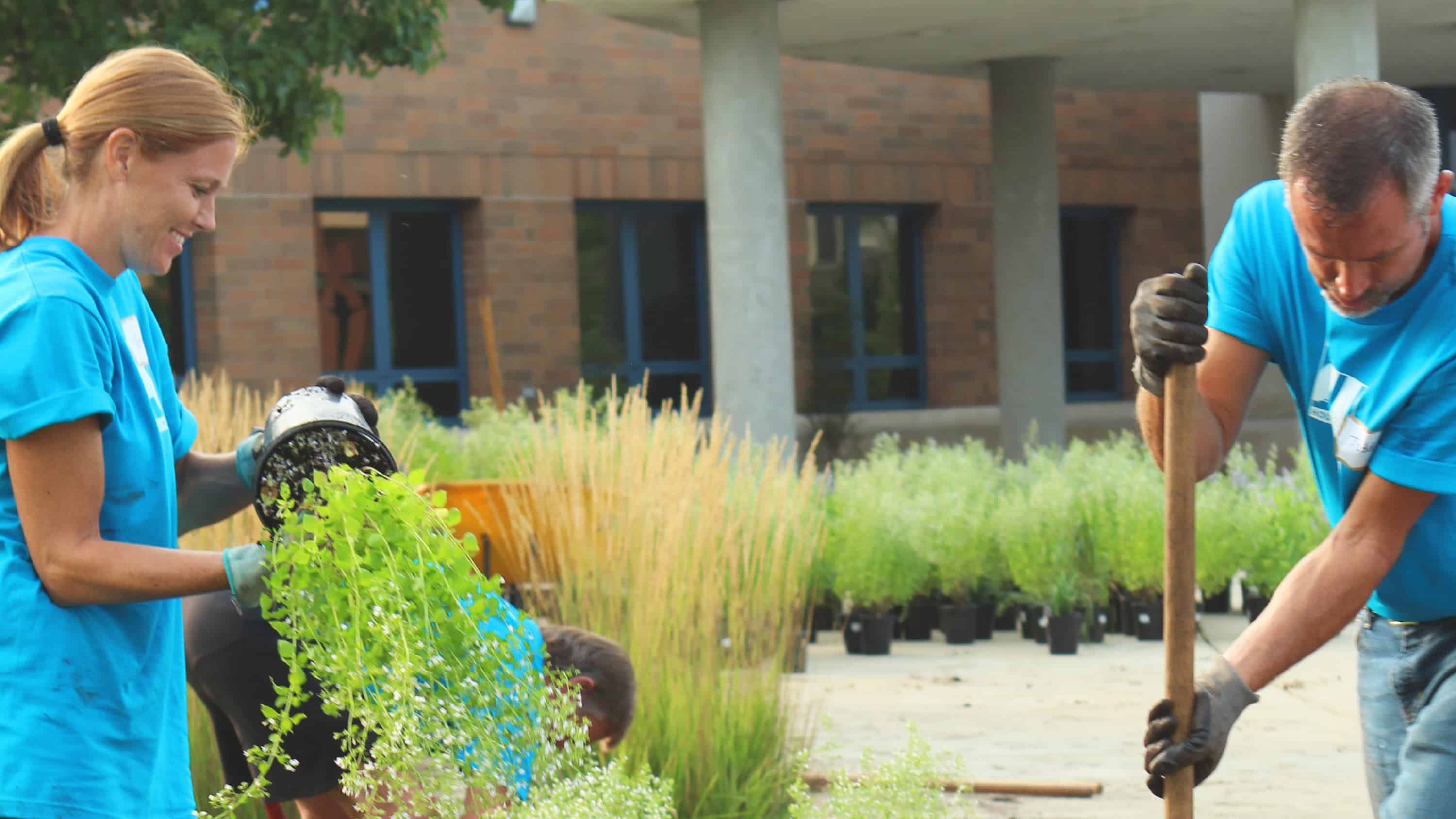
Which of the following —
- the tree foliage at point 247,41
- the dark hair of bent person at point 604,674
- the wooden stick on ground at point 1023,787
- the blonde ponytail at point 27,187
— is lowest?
the wooden stick on ground at point 1023,787

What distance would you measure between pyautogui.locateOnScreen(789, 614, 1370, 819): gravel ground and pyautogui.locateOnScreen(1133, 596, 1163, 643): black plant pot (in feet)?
0.29

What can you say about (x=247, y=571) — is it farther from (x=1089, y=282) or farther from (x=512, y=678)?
(x=1089, y=282)

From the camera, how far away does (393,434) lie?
25.5 feet

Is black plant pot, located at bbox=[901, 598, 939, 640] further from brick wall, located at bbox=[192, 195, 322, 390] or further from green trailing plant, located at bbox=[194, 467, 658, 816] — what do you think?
brick wall, located at bbox=[192, 195, 322, 390]

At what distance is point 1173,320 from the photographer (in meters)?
2.41

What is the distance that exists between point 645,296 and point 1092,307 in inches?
210

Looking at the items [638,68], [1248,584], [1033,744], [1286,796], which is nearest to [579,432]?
[1033,744]

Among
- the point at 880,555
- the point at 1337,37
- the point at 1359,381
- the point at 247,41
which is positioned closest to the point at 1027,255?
the point at 1337,37

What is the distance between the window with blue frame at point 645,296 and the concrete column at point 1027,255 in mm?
2938

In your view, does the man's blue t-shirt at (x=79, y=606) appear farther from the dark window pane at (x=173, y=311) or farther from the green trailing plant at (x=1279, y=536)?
the dark window pane at (x=173, y=311)

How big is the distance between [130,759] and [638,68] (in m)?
12.7

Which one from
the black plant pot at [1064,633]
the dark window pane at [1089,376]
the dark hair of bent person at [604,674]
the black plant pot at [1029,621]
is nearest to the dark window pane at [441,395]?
the dark window pane at [1089,376]

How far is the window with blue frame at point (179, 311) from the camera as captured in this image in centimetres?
1275

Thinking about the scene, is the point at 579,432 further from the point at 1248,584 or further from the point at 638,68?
the point at 638,68
